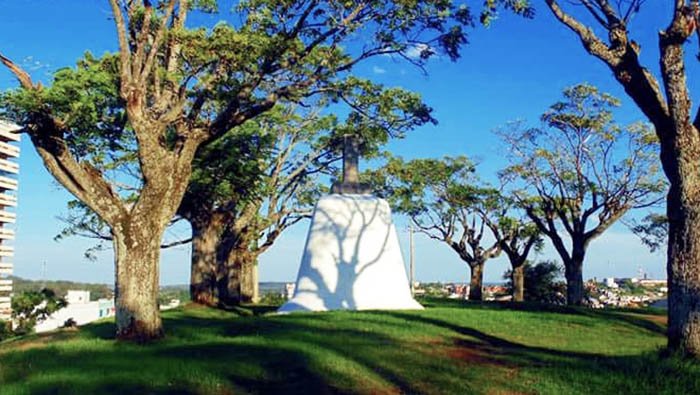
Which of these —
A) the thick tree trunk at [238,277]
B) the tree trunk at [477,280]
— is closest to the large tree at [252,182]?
the thick tree trunk at [238,277]

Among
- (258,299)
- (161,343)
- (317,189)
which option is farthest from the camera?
(258,299)

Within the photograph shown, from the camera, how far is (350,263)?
20.3m

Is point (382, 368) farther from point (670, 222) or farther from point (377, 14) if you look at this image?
point (377, 14)

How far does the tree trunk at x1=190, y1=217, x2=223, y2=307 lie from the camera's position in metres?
23.8

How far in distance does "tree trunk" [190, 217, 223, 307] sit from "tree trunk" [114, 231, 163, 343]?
37.9 ft

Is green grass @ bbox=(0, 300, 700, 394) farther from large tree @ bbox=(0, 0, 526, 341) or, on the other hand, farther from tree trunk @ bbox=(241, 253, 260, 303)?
tree trunk @ bbox=(241, 253, 260, 303)

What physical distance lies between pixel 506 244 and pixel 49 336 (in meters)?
26.9

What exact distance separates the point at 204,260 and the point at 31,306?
17654 mm

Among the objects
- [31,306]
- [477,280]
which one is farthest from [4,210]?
[477,280]

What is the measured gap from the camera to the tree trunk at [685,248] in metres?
9.05

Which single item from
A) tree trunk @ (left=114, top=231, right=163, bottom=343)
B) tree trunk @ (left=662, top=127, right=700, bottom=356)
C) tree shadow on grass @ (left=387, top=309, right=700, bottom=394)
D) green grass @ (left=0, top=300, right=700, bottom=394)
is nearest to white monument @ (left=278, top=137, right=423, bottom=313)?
green grass @ (left=0, top=300, right=700, bottom=394)

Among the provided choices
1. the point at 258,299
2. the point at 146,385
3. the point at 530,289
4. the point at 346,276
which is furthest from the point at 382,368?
the point at 530,289

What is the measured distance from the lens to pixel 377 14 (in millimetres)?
15023

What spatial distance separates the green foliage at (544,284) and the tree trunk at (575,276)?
14.0 meters
